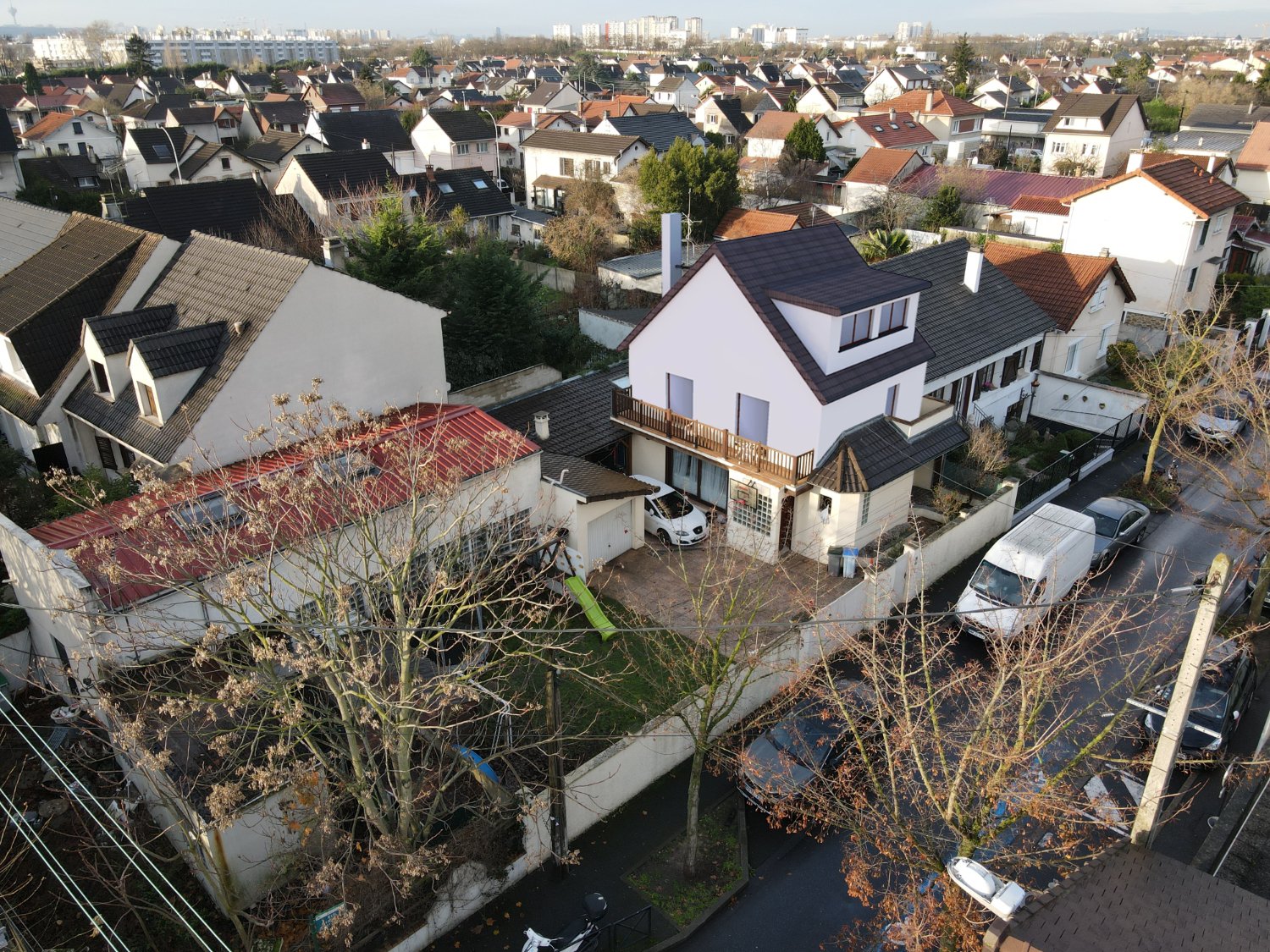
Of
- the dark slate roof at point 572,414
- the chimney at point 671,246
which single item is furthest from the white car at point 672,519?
the chimney at point 671,246

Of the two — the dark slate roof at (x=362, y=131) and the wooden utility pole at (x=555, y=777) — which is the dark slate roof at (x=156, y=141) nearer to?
the dark slate roof at (x=362, y=131)

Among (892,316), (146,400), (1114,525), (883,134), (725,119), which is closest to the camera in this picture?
(146,400)

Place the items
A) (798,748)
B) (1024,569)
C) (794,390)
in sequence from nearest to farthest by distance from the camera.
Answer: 1. (798,748)
2. (1024,569)
3. (794,390)

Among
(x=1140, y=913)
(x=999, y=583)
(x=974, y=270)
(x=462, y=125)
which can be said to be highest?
(x=462, y=125)

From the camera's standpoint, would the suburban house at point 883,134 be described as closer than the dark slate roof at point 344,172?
No

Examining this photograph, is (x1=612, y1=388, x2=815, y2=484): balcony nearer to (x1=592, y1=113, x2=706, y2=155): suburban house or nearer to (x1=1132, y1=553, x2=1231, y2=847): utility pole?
(x1=1132, y1=553, x2=1231, y2=847): utility pole

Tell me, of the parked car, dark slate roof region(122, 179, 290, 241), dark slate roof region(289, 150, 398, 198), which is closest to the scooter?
the parked car

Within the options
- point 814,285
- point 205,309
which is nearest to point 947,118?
point 814,285

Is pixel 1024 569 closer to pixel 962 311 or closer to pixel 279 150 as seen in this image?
pixel 962 311
